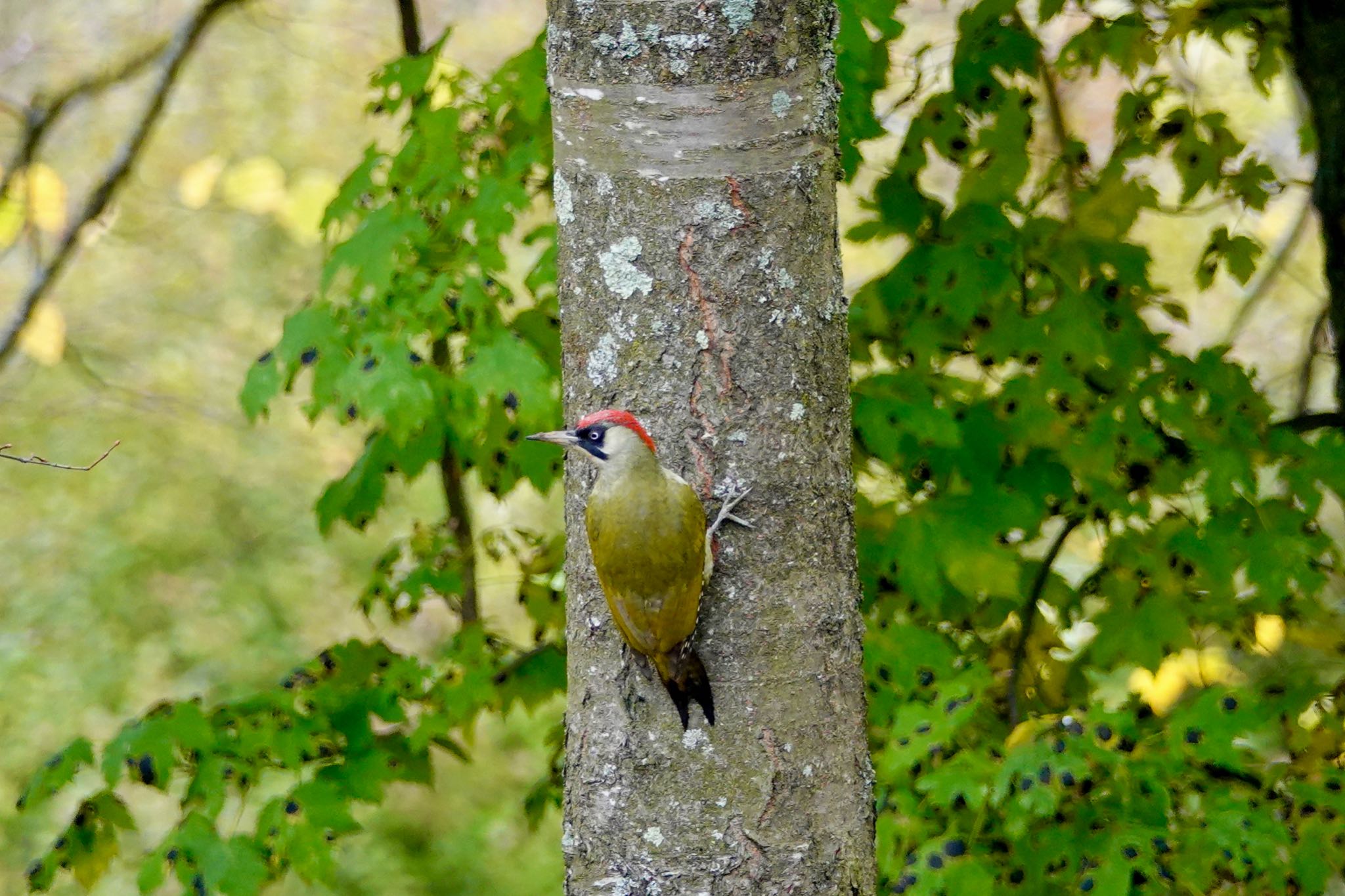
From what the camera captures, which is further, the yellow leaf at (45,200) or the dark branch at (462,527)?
the yellow leaf at (45,200)

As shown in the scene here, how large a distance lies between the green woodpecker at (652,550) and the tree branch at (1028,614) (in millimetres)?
1896

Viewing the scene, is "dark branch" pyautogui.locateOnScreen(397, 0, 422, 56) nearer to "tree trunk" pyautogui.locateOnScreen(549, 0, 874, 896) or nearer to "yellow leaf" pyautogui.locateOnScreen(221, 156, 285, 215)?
"yellow leaf" pyautogui.locateOnScreen(221, 156, 285, 215)

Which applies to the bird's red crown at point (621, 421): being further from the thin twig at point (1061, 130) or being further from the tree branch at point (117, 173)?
the tree branch at point (117, 173)

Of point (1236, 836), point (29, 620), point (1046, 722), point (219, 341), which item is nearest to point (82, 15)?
point (219, 341)

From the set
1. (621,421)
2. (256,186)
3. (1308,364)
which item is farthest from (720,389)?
(256,186)

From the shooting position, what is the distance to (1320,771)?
2.89 m

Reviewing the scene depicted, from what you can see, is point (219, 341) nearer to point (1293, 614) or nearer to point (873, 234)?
point (873, 234)

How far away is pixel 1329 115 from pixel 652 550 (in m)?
2.67

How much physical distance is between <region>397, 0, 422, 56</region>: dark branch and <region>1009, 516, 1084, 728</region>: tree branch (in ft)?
7.52

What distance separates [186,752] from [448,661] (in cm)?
68

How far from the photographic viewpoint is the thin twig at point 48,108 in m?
4.33

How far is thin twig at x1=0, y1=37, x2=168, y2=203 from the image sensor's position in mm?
4332

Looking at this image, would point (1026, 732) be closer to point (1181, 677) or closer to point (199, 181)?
point (1181, 677)

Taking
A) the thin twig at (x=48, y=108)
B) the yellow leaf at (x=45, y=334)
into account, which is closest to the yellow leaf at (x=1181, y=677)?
the yellow leaf at (x=45, y=334)
